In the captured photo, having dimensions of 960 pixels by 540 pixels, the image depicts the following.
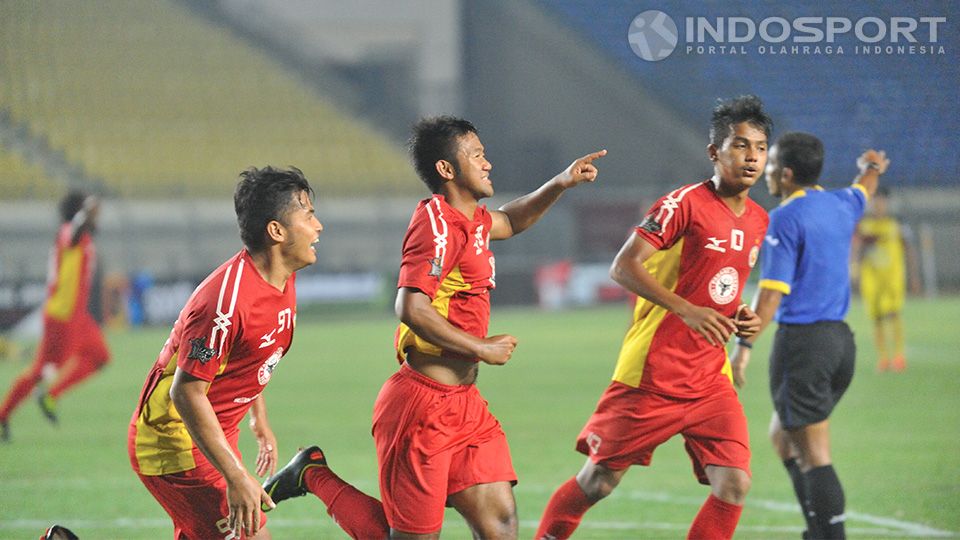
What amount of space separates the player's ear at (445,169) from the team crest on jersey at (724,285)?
A: 103 cm

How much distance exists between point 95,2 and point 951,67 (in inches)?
845

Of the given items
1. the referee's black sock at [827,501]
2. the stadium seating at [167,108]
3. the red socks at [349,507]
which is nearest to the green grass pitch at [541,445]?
the referee's black sock at [827,501]

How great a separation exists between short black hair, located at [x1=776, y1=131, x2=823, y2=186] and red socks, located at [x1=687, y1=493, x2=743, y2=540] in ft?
4.76

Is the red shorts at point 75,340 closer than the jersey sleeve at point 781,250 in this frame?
No

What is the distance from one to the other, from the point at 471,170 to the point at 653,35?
134 centimetres

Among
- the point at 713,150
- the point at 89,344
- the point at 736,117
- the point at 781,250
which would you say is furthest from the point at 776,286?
the point at 89,344

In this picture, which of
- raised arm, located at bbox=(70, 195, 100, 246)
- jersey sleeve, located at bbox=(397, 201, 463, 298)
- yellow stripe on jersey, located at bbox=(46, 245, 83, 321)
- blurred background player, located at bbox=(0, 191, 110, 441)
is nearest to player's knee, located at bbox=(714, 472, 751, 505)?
jersey sleeve, located at bbox=(397, 201, 463, 298)

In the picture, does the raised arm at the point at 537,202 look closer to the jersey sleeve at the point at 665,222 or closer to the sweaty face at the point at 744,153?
the jersey sleeve at the point at 665,222

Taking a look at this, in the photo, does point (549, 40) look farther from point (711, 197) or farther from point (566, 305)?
point (711, 197)

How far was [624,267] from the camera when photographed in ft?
14.4

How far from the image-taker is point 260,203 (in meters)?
3.94


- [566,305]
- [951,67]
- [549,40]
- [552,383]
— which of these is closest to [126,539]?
[951,67]

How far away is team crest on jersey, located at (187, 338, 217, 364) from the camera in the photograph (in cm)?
369

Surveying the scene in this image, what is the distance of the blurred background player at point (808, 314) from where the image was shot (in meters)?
4.87
